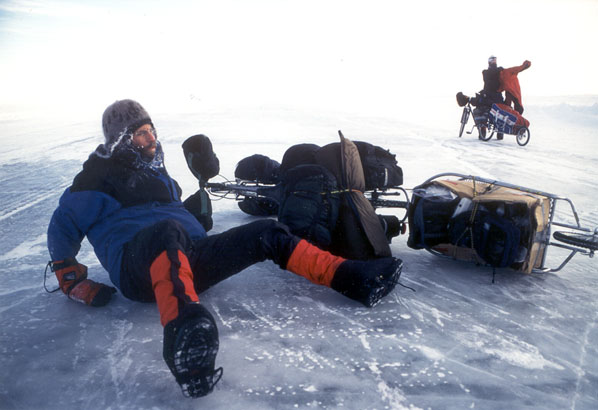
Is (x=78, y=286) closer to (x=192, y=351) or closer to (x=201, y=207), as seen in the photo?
(x=192, y=351)

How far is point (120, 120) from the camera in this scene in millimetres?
2514

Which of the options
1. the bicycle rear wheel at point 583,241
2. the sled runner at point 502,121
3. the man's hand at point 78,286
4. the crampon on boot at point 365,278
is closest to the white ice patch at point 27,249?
the man's hand at point 78,286

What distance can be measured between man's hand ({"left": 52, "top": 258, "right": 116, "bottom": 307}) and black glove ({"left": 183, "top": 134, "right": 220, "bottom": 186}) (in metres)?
1.57

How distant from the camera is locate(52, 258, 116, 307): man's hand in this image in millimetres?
2377

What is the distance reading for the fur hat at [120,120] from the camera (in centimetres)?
250

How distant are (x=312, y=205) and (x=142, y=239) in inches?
48.5

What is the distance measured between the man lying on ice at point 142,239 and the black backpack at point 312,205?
52 cm

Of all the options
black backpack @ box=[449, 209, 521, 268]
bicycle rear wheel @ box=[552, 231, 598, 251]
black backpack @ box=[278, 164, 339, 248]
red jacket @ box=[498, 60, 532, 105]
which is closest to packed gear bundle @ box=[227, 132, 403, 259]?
black backpack @ box=[278, 164, 339, 248]

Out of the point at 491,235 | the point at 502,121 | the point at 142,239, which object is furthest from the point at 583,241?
the point at 502,121

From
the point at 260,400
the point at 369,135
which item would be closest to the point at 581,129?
the point at 369,135

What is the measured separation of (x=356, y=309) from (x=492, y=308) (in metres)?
0.85

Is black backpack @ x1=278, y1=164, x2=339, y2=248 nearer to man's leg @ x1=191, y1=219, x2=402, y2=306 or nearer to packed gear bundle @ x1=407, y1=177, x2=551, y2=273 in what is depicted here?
man's leg @ x1=191, y1=219, x2=402, y2=306

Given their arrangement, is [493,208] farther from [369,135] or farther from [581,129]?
[581,129]

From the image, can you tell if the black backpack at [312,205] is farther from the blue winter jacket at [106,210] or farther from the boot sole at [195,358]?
the boot sole at [195,358]
